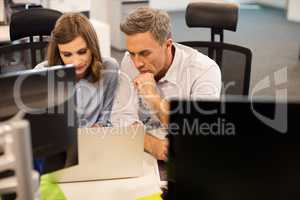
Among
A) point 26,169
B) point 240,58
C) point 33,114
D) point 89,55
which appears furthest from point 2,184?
point 240,58

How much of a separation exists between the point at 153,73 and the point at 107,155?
592 mm

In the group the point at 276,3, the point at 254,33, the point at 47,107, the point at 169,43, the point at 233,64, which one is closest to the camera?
the point at 47,107

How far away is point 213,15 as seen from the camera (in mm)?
2275

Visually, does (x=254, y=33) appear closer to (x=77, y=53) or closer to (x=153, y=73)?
(x=153, y=73)

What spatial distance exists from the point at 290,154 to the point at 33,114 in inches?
23.8

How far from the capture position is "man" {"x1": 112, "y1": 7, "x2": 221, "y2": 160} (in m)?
1.82

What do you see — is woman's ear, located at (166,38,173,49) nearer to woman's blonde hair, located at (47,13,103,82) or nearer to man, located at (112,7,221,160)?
man, located at (112,7,221,160)

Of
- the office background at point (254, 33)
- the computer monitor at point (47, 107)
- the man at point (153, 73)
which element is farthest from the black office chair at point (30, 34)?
the office background at point (254, 33)

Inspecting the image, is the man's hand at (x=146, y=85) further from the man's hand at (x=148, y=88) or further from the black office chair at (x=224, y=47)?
the black office chair at (x=224, y=47)

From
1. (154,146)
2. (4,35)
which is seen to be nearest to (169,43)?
(154,146)

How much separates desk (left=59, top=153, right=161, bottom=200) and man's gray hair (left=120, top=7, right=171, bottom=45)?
623 millimetres

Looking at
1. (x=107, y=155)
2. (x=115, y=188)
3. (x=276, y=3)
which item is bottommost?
(x=115, y=188)

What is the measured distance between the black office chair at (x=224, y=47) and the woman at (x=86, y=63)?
54cm

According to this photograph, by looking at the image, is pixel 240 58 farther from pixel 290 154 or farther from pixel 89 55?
pixel 290 154
